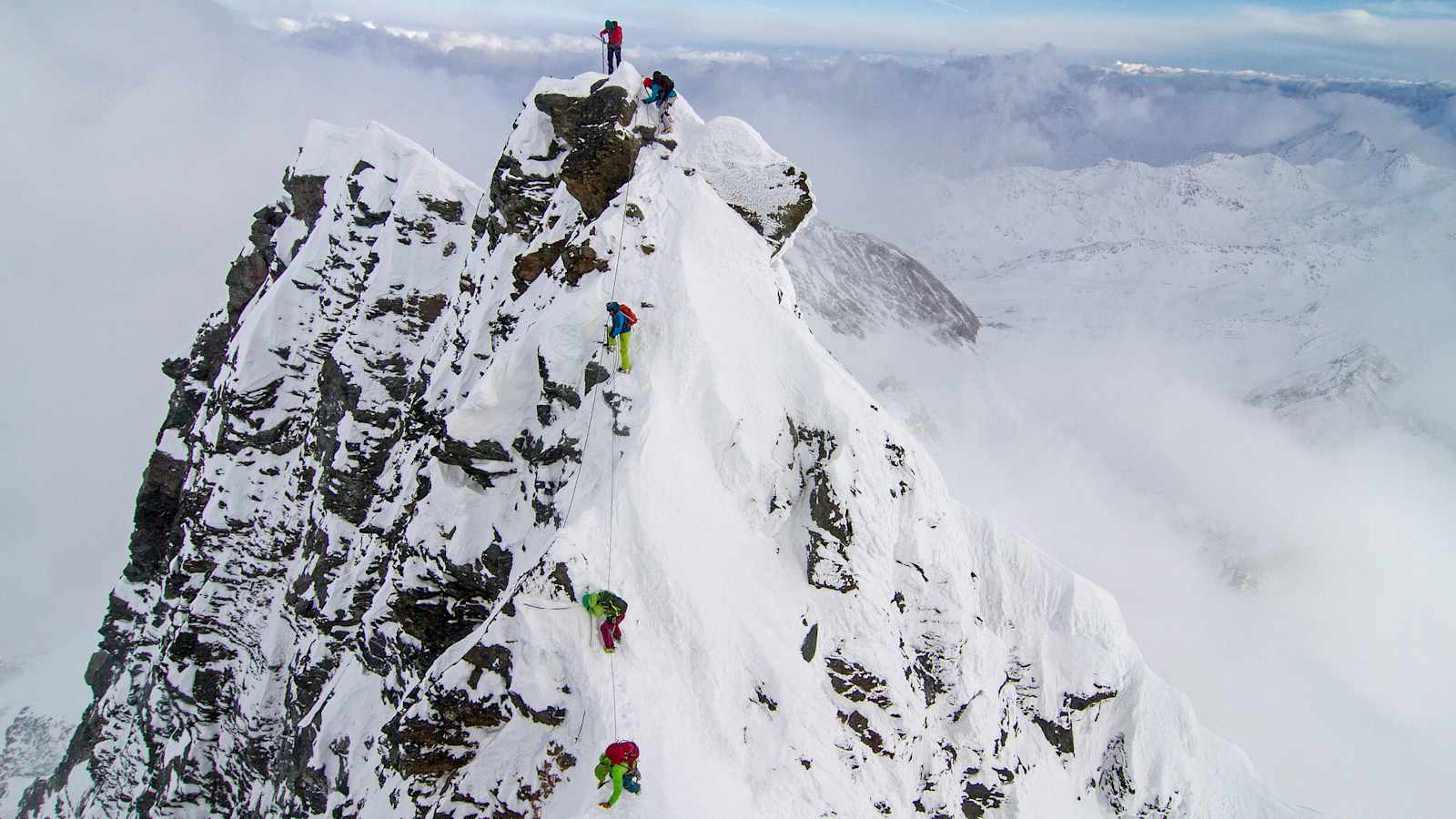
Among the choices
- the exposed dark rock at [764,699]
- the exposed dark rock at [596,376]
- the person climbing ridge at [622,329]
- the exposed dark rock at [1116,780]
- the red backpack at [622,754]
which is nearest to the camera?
the red backpack at [622,754]

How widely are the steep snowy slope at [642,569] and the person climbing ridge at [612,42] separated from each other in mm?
1446

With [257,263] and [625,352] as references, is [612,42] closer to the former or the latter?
[625,352]

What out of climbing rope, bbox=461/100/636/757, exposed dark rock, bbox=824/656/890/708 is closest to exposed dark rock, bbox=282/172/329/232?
climbing rope, bbox=461/100/636/757

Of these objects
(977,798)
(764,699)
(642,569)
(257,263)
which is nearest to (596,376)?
(642,569)

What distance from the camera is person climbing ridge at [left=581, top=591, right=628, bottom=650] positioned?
20750mm

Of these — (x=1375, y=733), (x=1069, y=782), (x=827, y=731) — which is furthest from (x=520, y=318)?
(x=1375, y=733)

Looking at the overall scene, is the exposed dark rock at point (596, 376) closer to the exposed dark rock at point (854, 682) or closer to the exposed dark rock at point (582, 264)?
the exposed dark rock at point (582, 264)

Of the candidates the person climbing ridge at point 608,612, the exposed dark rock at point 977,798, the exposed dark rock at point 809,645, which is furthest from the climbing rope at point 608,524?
the exposed dark rock at point 977,798

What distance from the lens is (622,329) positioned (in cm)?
2502

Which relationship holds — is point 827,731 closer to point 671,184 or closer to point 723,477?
point 723,477

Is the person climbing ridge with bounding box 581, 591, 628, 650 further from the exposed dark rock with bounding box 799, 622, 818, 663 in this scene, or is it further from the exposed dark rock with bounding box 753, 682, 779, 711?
the exposed dark rock with bounding box 799, 622, 818, 663

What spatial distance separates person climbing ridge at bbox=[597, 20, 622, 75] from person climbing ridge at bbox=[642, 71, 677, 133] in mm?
2844

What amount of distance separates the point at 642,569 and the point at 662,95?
2547 cm

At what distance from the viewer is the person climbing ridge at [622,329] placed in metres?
24.9
